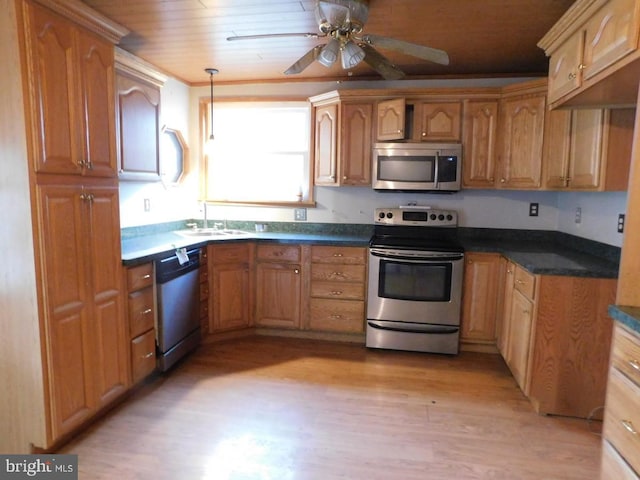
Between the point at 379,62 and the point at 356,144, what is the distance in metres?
1.21

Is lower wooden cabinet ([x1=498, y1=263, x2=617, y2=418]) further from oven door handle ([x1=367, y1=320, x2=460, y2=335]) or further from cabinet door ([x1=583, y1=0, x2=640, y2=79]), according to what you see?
cabinet door ([x1=583, y1=0, x2=640, y2=79])

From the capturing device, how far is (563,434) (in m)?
2.17

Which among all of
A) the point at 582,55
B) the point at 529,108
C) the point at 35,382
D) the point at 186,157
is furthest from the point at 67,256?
the point at 529,108

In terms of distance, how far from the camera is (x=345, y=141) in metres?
3.47

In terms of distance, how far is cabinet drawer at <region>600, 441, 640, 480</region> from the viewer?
48.8 inches

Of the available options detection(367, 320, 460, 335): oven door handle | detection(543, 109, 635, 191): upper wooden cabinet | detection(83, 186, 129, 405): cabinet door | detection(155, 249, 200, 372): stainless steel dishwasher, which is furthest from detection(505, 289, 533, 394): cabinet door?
detection(83, 186, 129, 405): cabinet door

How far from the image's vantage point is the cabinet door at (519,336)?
244 centimetres

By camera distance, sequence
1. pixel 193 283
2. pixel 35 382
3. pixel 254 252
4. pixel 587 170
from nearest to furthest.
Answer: pixel 35 382 < pixel 587 170 < pixel 193 283 < pixel 254 252

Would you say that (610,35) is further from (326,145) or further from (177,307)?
(177,307)

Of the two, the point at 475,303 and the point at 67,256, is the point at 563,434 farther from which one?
the point at 67,256

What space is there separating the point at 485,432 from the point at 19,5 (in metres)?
3.05

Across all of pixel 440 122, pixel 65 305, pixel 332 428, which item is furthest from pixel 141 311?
pixel 440 122

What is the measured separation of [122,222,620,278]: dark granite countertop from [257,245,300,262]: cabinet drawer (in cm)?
8

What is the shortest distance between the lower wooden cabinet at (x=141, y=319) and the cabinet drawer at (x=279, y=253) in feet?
3.52
